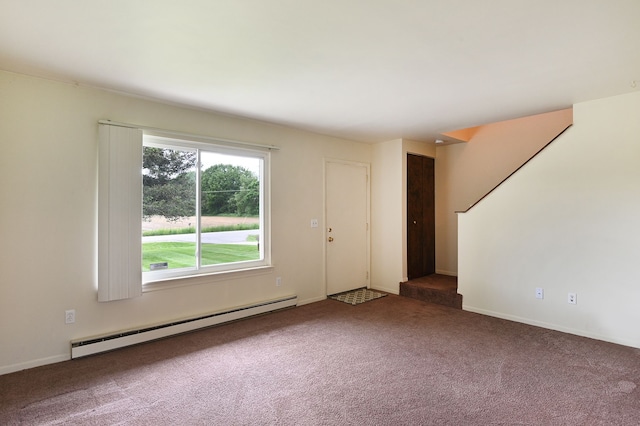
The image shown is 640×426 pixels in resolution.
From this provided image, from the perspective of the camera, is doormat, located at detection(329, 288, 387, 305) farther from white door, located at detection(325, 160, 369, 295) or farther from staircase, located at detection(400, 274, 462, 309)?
staircase, located at detection(400, 274, 462, 309)

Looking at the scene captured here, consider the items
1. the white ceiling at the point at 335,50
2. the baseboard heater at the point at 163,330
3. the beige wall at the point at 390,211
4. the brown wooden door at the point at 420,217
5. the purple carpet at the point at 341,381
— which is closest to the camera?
the white ceiling at the point at 335,50

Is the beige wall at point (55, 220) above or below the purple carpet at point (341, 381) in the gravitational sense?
above

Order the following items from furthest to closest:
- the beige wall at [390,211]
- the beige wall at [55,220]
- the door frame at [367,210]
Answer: the beige wall at [390,211] → the door frame at [367,210] → the beige wall at [55,220]

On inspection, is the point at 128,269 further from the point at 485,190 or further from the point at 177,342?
the point at 485,190

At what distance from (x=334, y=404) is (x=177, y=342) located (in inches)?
71.7

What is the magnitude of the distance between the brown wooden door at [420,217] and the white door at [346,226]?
2.24 feet

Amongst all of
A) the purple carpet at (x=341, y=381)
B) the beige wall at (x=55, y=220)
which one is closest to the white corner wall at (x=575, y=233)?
the purple carpet at (x=341, y=381)

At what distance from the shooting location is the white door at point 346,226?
4980 millimetres

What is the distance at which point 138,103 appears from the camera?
3.25m

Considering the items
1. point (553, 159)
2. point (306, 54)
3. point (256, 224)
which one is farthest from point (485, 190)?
point (306, 54)

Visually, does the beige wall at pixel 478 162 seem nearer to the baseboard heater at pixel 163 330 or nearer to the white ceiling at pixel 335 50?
the white ceiling at pixel 335 50

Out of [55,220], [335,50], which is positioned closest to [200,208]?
[55,220]

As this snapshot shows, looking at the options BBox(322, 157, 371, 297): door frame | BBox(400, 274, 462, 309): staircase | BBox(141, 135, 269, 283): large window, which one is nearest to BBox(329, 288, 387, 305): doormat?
BBox(322, 157, 371, 297): door frame

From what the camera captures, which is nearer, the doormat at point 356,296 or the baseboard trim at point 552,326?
the baseboard trim at point 552,326
